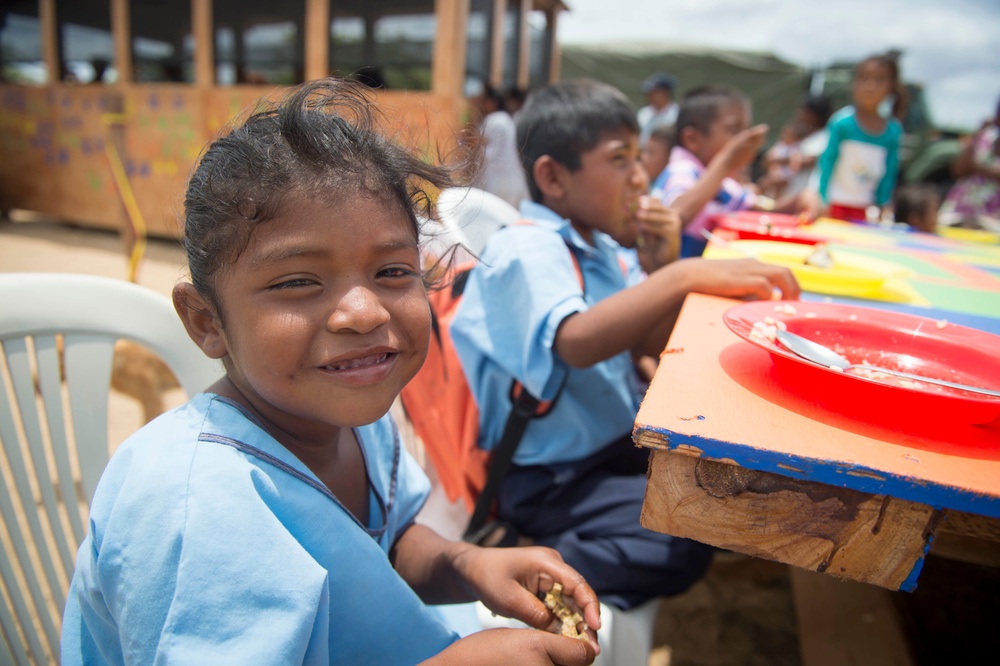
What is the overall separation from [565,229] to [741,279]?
1.50ft

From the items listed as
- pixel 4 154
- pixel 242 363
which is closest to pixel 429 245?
pixel 242 363

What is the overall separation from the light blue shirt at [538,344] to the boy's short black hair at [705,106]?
2.42 metres

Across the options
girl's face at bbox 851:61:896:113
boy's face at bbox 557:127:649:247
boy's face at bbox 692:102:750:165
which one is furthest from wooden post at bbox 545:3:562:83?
boy's face at bbox 557:127:649:247

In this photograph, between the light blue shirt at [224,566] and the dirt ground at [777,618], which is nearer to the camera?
the light blue shirt at [224,566]

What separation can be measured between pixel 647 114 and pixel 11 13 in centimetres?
861

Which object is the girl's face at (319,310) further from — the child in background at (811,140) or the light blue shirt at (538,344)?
the child in background at (811,140)

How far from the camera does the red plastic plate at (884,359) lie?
0.68 metres

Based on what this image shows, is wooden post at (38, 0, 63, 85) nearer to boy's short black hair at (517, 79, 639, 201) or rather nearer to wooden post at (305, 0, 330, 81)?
wooden post at (305, 0, 330, 81)

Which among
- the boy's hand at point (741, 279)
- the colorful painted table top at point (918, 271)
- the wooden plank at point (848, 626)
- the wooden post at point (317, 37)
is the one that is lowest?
the wooden plank at point (848, 626)

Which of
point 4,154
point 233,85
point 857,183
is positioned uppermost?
point 233,85

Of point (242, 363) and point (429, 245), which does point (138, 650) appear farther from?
point (429, 245)

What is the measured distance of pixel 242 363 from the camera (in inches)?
31.6

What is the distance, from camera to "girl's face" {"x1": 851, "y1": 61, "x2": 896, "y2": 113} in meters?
4.33

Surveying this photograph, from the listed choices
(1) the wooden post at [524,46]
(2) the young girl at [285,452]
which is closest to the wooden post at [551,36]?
(1) the wooden post at [524,46]
